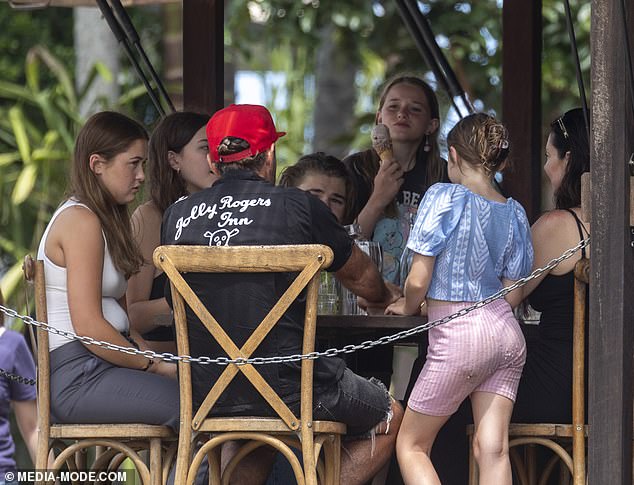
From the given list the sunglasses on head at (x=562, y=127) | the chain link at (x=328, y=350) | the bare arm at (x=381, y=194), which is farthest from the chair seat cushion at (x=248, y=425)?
the bare arm at (x=381, y=194)

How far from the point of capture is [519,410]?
417 cm

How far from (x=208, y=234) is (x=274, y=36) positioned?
26.6ft

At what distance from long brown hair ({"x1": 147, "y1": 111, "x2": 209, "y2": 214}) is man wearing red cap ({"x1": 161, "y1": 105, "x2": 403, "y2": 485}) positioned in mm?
983

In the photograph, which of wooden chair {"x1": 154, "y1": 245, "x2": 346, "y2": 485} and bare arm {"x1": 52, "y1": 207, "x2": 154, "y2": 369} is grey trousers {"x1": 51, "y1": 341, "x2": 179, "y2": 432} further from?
wooden chair {"x1": 154, "y1": 245, "x2": 346, "y2": 485}

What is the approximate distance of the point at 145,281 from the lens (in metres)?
4.84

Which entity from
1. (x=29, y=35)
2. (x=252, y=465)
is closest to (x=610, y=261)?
(x=252, y=465)

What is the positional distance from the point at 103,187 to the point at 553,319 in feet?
5.06

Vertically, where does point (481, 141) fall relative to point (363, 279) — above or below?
above

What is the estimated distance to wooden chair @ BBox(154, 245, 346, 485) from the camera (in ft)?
12.1

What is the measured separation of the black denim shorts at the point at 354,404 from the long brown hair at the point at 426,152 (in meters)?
1.86

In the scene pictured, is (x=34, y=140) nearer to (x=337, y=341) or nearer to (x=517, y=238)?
(x=337, y=341)

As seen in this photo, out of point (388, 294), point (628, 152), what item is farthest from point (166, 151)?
point (628, 152)

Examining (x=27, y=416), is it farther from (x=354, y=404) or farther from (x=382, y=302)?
(x=354, y=404)

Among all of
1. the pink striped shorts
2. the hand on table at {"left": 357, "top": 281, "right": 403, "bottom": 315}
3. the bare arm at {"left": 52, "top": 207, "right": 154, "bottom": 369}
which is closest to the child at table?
the pink striped shorts
